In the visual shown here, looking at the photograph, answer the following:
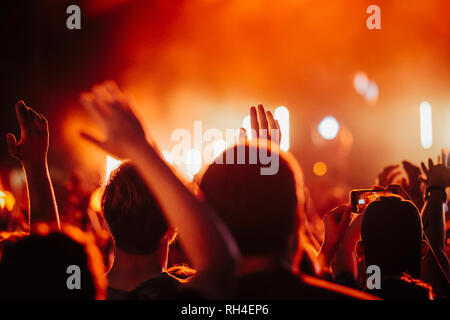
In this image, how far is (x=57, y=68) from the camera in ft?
29.2

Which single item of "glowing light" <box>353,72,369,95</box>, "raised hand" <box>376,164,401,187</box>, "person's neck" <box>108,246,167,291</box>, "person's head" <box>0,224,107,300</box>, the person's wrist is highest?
"glowing light" <box>353,72,369,95</box>

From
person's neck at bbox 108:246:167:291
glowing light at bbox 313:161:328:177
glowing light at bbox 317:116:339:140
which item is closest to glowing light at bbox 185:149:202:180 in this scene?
person's neck at bbox 108:246:167:291

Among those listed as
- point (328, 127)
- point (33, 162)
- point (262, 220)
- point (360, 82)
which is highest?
point (360, 82)

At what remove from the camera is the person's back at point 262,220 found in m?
1.02

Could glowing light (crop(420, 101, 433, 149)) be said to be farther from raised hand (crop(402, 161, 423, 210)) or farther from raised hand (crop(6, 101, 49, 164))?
raised hand (crop(6, 101, 49, 164))

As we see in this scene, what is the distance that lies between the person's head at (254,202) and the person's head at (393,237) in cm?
82

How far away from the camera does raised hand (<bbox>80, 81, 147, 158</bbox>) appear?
38.2 inches

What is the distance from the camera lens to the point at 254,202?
1067mm

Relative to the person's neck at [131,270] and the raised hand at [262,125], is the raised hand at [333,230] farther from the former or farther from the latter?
the person's neck at [131,270]

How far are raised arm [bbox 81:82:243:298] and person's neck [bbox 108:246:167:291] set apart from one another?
667 millimetres

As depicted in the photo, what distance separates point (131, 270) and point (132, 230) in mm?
137

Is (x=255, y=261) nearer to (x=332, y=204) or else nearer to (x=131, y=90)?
(x=332, y=204)

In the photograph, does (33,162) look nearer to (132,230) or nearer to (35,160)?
(35,160)

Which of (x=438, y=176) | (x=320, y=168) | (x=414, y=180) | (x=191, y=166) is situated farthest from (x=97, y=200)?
(x=320, y=168)
